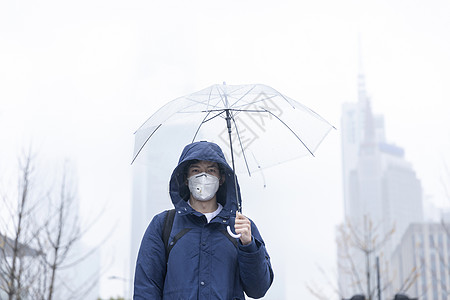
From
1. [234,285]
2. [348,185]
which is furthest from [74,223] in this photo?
[348,185]

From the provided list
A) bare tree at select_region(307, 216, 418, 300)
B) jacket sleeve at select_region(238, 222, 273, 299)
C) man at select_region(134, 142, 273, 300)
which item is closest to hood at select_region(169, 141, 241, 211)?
man at select_region(134, 142, 273, 300)

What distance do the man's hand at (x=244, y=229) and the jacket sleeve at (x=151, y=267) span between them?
0.51m

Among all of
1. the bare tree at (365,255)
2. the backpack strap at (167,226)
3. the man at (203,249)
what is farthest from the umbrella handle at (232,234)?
the bare tree at (365,255)

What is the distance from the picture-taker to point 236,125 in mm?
5031

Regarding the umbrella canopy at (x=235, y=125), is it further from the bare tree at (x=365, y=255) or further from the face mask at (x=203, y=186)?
the bare tree at (x=365, y=255)

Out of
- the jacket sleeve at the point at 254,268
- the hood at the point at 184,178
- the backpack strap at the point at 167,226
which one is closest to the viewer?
the jacket sleeve at the point at 254,268

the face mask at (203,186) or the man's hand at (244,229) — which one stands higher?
the face mask at (203,186)

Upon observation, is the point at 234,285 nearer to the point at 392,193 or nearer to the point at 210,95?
the point at 210,95

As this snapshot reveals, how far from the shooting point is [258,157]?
5141mm

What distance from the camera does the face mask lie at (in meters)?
4.26

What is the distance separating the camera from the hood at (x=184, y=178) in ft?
13.8

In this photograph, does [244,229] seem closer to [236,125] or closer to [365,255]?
[236,125]

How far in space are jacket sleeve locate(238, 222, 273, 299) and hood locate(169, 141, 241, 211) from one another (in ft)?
1.31

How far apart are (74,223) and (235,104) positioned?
45.6 feet
